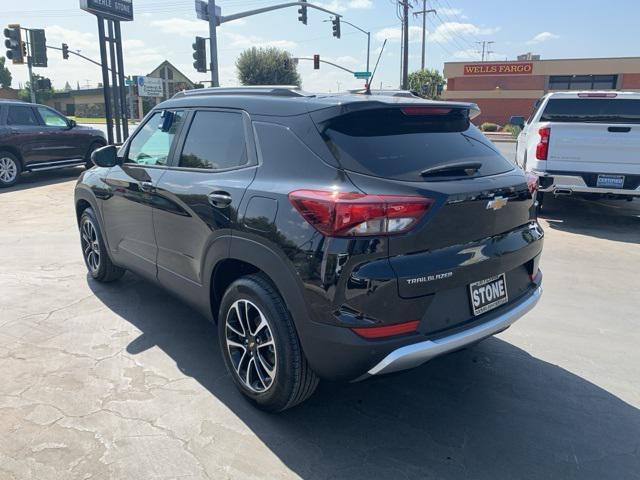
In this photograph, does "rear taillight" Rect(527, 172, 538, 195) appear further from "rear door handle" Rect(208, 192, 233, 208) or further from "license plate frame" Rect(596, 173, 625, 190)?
"license plate frame" Rect(596, 173, 625, 190)

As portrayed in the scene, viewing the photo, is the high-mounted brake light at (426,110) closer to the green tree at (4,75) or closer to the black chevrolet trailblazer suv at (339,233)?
the black chevrolet trailblazer suv at (339,233)

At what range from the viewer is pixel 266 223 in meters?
2.70

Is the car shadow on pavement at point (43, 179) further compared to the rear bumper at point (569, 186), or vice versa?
the car shadow on pavement at point (43, 179)

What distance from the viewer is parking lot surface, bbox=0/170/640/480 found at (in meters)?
2.58

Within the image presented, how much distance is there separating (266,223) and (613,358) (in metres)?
2.74

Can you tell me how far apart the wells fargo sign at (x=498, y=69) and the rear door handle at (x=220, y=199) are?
53359mm

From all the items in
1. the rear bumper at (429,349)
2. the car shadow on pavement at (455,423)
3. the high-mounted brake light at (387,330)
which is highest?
the high-mounted brake light at (387,330)

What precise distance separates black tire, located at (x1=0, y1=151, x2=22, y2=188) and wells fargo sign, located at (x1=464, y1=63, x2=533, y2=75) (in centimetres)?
4778

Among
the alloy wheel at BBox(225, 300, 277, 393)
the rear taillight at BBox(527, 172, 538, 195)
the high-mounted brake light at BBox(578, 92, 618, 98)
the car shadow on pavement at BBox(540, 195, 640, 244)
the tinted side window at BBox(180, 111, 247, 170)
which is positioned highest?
the high-mounted brake light at BBox(578, 92, 618, 98)

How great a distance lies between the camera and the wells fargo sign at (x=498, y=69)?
50.2 meters

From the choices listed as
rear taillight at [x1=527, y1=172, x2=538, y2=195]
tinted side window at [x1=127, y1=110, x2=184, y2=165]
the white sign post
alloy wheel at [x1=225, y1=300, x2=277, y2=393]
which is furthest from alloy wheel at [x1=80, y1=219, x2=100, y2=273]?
the white sign post

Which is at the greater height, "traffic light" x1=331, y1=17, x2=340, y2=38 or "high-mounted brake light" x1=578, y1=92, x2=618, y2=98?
"traffic light" x1=331, y1=17, x2=340, y2=38

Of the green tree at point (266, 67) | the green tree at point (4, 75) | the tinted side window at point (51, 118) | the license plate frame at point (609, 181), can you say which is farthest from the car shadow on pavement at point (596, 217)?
the green tree at point (4, 75)

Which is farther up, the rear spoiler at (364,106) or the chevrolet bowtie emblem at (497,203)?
the rear spoiler at (364,106)
